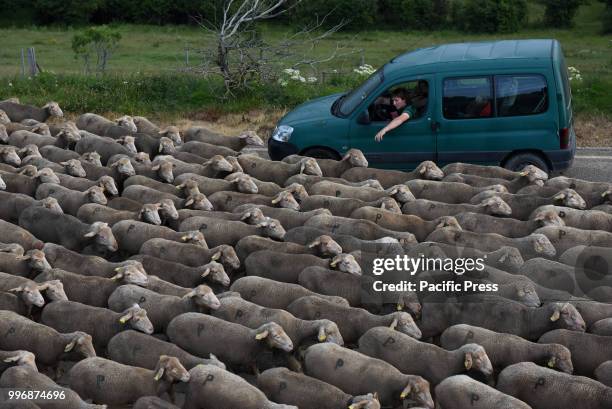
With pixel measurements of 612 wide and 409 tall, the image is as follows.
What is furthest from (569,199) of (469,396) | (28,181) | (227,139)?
(28,181)

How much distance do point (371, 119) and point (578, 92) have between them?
7.43 meters

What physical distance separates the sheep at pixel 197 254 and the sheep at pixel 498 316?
267 cm

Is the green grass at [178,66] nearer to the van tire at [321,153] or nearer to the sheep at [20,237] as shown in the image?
the van tire at [321,153]

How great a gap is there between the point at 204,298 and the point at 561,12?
38.9 m

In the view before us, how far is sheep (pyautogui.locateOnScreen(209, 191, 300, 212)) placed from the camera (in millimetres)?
15438

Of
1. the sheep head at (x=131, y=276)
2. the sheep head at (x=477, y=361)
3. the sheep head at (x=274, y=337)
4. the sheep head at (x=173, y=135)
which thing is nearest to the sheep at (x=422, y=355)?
the sheep head at (x=477, y=361)

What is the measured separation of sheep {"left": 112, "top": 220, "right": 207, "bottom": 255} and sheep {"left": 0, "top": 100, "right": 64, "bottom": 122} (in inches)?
296


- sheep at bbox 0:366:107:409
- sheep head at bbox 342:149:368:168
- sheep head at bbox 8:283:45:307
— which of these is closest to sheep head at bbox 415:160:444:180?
sheep head at bbox 342:149:368:168

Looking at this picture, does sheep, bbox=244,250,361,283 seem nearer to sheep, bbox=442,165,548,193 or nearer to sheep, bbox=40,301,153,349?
sheep, bbox=40,301,153,349

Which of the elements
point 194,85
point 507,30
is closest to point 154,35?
point 507,30

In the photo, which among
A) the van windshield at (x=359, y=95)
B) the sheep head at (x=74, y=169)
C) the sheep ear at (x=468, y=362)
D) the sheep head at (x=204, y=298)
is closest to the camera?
the sheep ear at (x=468, y=362)

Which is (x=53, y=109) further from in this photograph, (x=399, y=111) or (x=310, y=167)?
(x=399, y=111)

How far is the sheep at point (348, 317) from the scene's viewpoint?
467 inches

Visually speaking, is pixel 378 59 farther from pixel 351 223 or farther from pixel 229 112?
pixel 351 223
